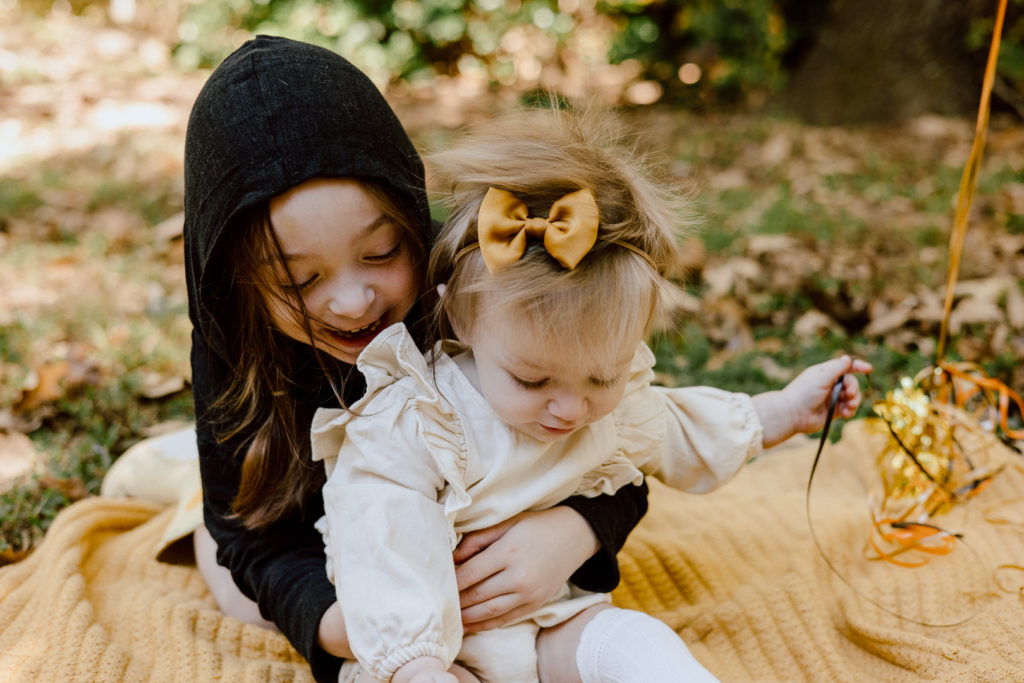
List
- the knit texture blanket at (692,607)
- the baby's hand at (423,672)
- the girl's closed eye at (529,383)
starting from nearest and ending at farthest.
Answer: the baby's hand at (423,672), the girl's closed eye at (529,383), the knit texture blanket at (692,607)

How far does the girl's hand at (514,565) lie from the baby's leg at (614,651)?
0.09m

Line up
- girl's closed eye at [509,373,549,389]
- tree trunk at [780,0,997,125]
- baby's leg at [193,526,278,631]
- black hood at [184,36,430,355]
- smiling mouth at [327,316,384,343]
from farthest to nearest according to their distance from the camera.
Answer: tree trunk at [780,0,997,125], baby's leg at [193,526,278,631], smiling mouth at [327,316,384,343], black hood at [184,36,430,355], girl's closed eye at [509,373,549,389]

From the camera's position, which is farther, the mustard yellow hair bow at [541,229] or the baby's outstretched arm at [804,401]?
the baby's outstretched arm at [804,401]

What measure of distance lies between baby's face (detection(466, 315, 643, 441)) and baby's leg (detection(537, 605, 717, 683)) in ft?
1.28

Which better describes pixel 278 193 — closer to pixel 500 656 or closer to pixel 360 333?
pixel 360 333

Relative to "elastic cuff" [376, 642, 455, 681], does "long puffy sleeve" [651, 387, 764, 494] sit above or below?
above

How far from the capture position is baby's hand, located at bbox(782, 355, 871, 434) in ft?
6.03

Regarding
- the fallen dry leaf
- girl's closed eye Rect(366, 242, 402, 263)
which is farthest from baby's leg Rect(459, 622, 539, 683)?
the fallen dry leaf

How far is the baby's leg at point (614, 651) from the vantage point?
4.72 feet

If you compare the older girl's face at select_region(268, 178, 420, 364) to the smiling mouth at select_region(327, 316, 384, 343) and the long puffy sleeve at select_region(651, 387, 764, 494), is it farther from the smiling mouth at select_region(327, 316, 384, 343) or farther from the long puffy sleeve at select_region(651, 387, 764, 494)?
the long puffy sleeve at select_region(651, 387, 764, 494)

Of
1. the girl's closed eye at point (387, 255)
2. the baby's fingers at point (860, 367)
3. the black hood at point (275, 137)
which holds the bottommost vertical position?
the baby's fingers at point (860, 367)

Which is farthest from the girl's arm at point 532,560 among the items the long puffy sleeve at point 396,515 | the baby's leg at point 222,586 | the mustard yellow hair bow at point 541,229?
the baby's leg at point 222,586

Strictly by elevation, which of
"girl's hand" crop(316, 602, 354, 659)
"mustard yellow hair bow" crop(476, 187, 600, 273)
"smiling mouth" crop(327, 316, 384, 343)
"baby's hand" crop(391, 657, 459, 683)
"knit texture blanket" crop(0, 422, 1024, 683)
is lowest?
"knit texture blanket" crop(0, 422, 1024, 683)

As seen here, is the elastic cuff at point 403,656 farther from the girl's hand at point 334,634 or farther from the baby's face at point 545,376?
the baby's face at point 545,376
